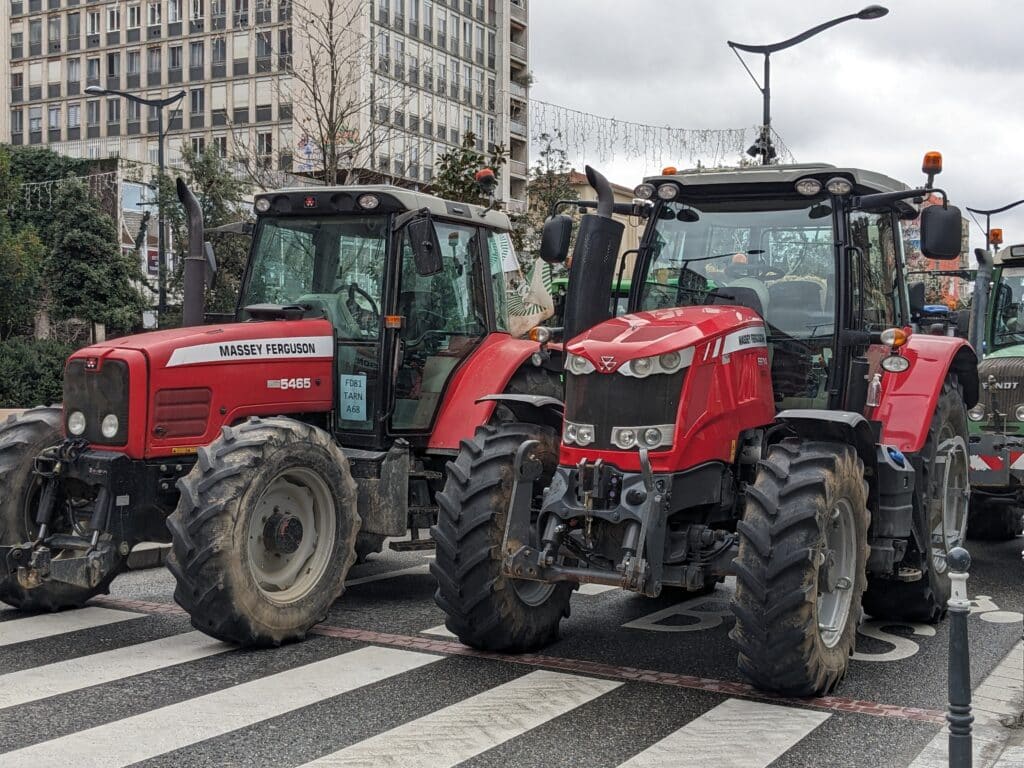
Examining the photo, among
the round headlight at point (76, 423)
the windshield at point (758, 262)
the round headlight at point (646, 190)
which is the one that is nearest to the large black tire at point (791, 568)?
the windshield at point (758, 262)

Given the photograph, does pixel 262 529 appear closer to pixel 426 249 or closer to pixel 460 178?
pixel 426 249

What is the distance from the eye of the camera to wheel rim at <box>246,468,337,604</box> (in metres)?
7.70

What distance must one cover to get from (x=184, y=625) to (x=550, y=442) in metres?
2.77

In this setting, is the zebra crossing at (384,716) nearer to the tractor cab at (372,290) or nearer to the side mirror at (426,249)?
the tractor cab at (372,290)

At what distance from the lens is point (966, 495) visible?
9359mm

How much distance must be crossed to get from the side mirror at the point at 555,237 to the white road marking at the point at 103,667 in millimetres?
3048

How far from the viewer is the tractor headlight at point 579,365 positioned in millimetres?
6875

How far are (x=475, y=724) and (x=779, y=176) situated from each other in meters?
3.85

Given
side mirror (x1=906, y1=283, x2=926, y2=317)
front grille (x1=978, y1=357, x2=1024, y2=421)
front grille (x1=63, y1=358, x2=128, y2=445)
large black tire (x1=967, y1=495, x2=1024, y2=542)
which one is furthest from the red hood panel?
large black tire (x1=967, y1=495, x2=1024, y2=542)

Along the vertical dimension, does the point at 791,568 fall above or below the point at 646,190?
below

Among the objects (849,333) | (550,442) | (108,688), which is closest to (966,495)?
(849,333)

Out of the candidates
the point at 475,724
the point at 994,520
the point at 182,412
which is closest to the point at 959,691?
the point at 475,724

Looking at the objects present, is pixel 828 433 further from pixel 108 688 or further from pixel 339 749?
pixel 108 688

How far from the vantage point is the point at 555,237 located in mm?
7570
